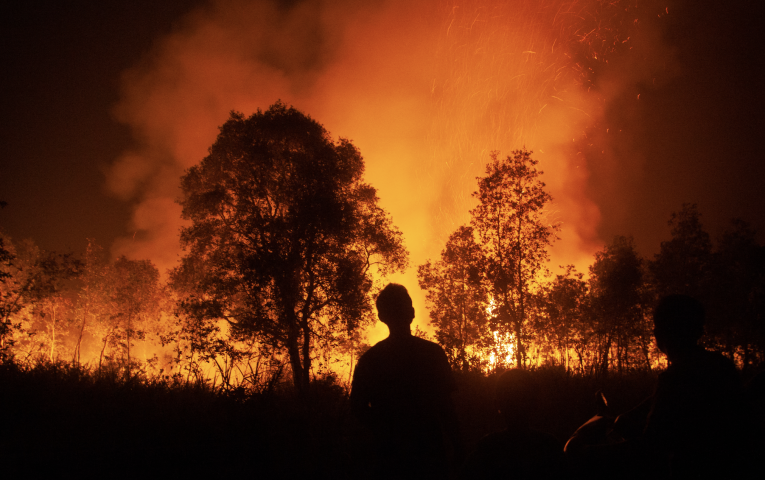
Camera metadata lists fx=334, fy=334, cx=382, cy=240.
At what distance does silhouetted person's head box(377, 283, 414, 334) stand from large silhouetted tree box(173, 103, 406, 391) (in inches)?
472

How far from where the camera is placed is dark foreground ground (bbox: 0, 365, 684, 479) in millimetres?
3855

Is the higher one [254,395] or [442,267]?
[442,267]

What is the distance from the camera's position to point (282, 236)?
46.8 ft

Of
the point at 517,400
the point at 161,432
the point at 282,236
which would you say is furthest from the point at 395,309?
the point at 282,236

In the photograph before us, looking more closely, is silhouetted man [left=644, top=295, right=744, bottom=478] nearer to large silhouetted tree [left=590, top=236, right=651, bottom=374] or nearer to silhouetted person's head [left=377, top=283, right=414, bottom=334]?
silhouetted person's head [left=377, top=283, right=414, bottom=334]

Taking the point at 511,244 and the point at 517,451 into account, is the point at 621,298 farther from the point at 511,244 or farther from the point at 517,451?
the point at 517,451

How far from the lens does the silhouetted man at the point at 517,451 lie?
6.19ft

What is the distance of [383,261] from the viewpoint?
56.0 ft

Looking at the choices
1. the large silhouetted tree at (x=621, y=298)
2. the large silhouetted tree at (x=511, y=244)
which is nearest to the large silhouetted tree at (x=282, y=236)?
the large silhouetted tree at (x=511, y=244)

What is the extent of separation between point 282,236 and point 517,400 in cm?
1330

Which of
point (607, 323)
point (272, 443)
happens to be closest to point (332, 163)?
point (272, 443)

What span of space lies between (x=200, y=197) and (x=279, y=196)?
3.61 metres

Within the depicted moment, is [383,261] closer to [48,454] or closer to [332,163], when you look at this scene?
[332,163]

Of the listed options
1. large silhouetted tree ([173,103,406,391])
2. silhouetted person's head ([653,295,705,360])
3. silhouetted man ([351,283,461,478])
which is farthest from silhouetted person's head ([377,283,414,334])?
large silhouetted tree ([173,103,406,391])
